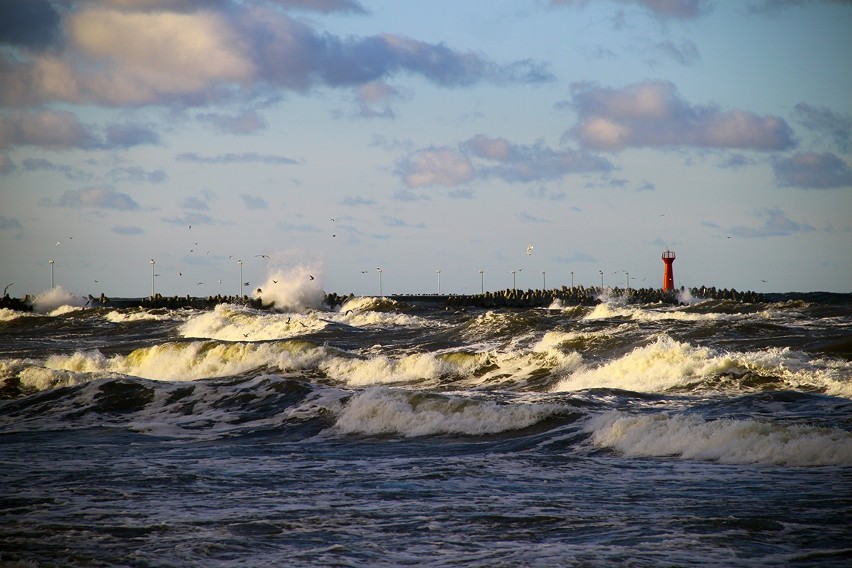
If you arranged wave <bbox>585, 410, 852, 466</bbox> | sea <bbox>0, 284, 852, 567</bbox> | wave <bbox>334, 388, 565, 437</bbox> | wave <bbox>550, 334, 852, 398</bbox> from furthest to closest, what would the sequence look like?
wave <bbox>550, 334, 852, 398</bbox> → wave <bbox>334, 388, 565, 437</bbox> → wave <bbox>585, 410, 852, 466</bbox> → sea <bbox>0, 284, 852, 567</bbox>

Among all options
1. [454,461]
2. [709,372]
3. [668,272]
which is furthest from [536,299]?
[454,461]

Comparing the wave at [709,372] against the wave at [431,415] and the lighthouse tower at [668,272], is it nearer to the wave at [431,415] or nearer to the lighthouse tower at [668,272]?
the wave at [431,415]

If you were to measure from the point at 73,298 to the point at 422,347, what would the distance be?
60.6 metres

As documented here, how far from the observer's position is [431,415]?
1906 centimetres

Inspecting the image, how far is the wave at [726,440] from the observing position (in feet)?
43.8

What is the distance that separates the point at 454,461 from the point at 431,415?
14.1ft

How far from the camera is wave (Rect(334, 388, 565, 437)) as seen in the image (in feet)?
59.8

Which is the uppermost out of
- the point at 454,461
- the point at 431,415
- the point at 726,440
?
the point at 726,440

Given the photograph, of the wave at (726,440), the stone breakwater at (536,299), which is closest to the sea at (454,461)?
the wave at (726,440)

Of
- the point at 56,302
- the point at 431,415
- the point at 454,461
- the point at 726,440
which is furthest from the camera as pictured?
the point at 56,302

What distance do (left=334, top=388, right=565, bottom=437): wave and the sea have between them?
0.05m

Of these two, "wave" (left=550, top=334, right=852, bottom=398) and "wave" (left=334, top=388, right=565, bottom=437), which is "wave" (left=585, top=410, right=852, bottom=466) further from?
"wave" (left=550, top=334, right=852, bottom=398)

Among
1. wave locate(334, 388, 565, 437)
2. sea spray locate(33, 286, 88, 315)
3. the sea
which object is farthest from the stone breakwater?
wave locate(334, 388, 565, 437)

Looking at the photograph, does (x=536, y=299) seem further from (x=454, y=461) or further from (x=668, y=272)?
(x=454, y=461)
